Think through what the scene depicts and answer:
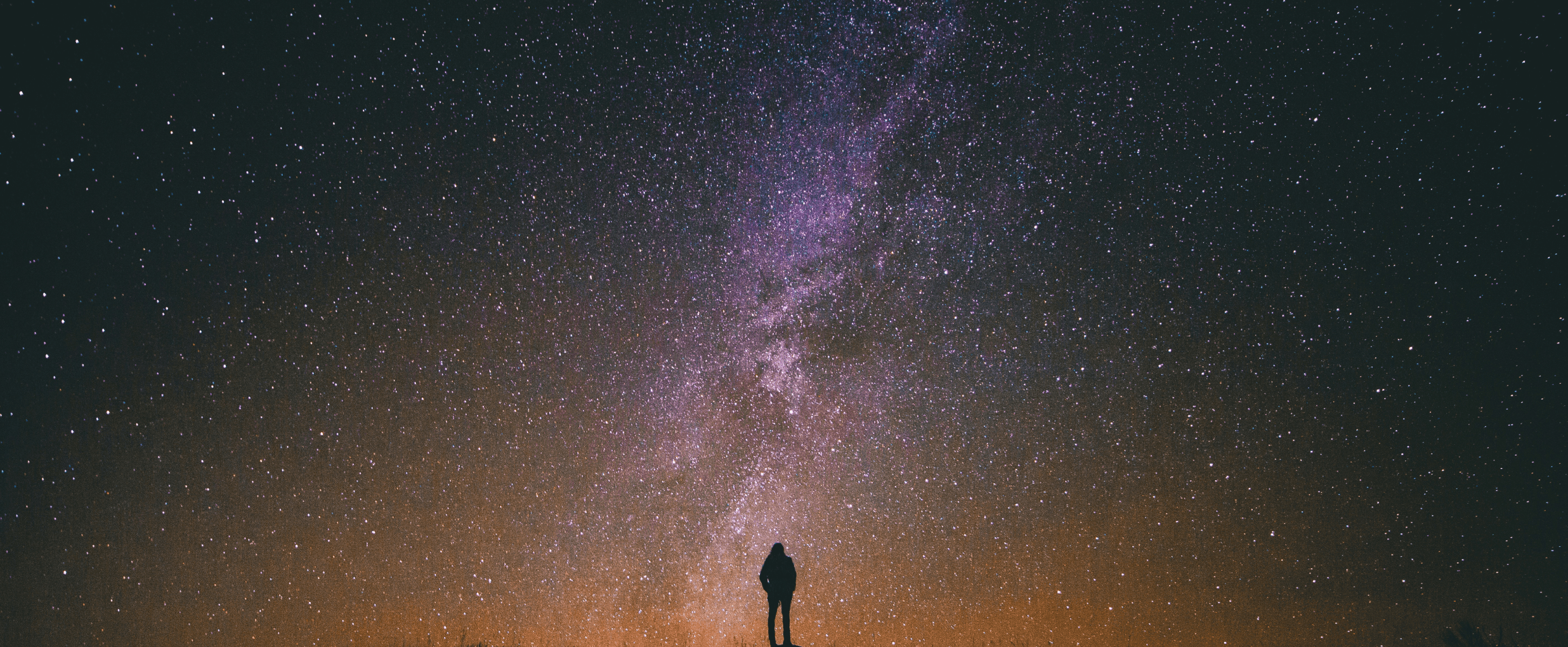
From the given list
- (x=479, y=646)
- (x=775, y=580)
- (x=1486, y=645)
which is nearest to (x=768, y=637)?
(x=775, y=580)

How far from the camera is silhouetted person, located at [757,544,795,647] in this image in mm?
2889

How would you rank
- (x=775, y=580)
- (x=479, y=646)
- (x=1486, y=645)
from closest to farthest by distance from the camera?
Result: (x=775, y=580) < (x=479, y=646) < (x=1486, y=645)

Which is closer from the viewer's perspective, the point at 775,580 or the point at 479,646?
the point at 775,580

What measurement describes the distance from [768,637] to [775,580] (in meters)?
0.31

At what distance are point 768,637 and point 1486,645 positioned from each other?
5.65m

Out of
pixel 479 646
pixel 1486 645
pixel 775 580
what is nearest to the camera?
pixel 775 580

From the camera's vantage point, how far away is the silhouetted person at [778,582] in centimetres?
289

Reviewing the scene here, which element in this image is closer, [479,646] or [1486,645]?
[479,646]

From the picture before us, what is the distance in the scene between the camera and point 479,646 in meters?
3.31

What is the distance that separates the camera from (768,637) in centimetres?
296

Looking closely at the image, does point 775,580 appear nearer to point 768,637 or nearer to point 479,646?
point 768,637

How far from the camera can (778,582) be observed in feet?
9.50

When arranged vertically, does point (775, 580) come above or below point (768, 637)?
above

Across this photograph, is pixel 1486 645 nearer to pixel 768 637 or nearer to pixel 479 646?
pixel 768 637
